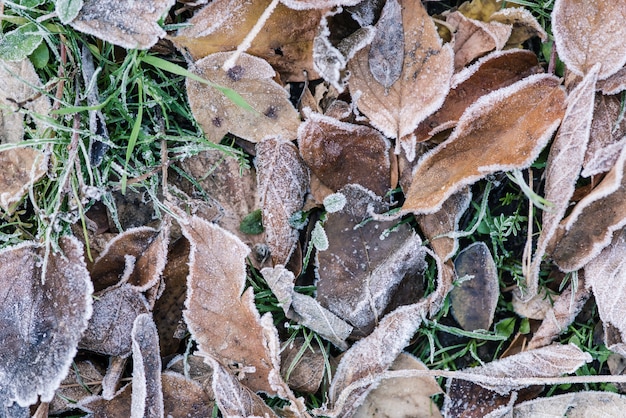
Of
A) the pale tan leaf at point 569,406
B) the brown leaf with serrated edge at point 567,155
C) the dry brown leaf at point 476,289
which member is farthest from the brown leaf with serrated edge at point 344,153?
the pale tan leaf at point 569,406

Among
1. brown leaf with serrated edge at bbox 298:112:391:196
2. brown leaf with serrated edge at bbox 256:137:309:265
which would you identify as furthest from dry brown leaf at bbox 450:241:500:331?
brown leaf with serrated edge at bbox 256:137:309:265

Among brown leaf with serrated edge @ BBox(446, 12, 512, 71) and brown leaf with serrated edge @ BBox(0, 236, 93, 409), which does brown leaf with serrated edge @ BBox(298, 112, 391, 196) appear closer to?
brown leaf with serrated edge @ BBox(446, 12, 512, 71)

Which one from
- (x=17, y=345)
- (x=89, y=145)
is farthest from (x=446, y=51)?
(x=17, y=345)

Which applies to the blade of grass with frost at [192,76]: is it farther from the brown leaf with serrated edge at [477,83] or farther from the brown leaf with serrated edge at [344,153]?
the brown leaf with serrated edge at [477,83]

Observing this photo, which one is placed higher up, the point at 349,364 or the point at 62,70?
the point at 62,70

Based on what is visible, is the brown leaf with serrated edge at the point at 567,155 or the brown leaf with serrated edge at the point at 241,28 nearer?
the brown leaf with serrated edge at the point at 567,155

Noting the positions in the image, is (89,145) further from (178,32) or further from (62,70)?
(178,32)
